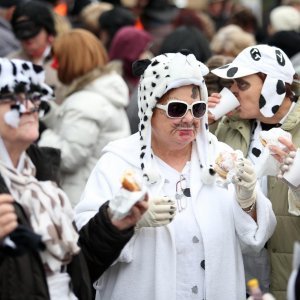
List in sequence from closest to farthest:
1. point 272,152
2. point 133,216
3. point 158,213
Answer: point 133,216, point 158,213, point 272,152

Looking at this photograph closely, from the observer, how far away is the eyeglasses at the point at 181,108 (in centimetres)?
495

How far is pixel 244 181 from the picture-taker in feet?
16.0

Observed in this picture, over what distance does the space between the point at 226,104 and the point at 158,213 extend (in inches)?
49.0

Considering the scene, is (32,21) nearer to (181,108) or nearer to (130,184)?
(181,108)

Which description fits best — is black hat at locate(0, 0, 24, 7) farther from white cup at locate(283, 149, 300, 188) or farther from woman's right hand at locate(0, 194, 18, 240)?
woman's right hand at locate(0, 194, 18, 240)

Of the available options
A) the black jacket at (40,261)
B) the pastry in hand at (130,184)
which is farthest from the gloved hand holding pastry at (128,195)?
the black jacket at (40,261)

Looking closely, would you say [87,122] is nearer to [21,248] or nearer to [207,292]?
[207,292]

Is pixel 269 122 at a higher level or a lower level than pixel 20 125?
lower

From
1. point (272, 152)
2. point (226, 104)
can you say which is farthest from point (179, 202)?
point (226, 104)

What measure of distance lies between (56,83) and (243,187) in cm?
345

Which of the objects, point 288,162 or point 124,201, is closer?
point 124,201

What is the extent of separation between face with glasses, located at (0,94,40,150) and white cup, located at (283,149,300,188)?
1.49 m

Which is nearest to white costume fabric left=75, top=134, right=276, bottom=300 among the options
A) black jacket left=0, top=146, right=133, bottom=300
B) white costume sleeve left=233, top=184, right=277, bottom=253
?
white costume sleeve left=233, top=184, right=277, bottom=253

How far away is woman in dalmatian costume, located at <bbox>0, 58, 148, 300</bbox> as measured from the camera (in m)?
3.99
